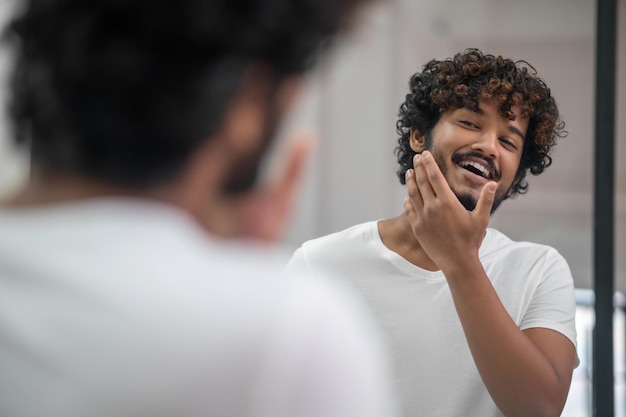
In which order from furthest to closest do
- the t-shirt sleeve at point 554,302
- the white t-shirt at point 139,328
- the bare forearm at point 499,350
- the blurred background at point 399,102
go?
the blurred background at point 399,102 < the t-shirt sleeve at point 554,302 < the bare forearm at point 499,350 < the white t-shirt at point 139,328

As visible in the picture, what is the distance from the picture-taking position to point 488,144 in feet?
3.69

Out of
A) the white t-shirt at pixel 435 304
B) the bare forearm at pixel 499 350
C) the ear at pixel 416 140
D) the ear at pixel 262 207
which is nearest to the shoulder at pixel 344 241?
the white t-shirt at pixel 435 304

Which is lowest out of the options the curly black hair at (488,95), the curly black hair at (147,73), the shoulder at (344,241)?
the curly black hair at (147,73)

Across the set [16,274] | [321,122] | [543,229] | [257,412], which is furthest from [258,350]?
[543,229]

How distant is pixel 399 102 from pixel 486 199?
1.87ft

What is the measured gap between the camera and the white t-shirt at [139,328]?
374 mm

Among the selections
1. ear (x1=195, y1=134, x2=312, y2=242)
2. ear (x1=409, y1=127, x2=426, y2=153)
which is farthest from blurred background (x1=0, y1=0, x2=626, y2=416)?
ear (x1=195, y1=134, x2=312, y2=242)

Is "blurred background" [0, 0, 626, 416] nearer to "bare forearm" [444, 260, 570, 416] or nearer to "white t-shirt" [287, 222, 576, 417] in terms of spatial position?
"white t-shirt" [287, 222, 576, 417]

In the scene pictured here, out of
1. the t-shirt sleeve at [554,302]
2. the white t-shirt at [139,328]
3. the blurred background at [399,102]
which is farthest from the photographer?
the blurred background at [399,102]

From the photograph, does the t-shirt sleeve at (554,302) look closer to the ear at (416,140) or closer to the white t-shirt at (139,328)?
the ear at (416,140)

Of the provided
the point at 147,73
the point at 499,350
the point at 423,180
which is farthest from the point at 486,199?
the point at 147,73

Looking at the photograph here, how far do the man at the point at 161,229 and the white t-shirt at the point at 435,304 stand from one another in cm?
70

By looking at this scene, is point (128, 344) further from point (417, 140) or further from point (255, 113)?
point (417, 140)

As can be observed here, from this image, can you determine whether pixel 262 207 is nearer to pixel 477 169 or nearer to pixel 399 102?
pixel 477 169
